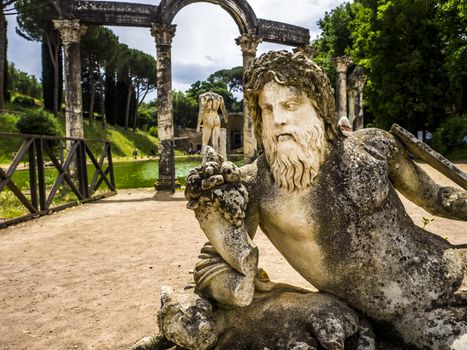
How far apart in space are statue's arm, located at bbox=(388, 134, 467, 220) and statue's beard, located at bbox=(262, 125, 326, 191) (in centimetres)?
37

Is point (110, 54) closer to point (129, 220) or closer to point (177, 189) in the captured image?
point (177, 189)

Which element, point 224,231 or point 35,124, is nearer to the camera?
point 224,231

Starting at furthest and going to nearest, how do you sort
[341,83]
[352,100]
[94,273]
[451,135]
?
[352,100] < [451,135] < [341,83] < [94,273]

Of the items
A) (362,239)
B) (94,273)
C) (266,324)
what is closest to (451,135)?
(94,273)

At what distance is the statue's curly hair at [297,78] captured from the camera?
A: 5.18 ft

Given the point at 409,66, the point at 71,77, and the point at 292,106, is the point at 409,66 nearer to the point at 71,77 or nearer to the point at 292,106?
the point at 71,77

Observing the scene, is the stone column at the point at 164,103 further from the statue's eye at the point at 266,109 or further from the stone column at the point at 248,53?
the statue's eye at the point at 266,109

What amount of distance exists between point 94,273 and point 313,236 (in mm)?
3467

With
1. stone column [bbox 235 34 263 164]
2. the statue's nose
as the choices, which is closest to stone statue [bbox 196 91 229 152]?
stone column [bbox 235 34 263 164]

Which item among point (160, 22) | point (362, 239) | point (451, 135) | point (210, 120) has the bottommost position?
point (362, 239)

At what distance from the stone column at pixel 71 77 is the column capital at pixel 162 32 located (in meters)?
2.56

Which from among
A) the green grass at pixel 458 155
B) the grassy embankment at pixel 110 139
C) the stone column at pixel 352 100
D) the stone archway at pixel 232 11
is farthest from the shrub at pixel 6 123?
the green grass at pixel 458 155

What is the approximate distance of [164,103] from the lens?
13.0m

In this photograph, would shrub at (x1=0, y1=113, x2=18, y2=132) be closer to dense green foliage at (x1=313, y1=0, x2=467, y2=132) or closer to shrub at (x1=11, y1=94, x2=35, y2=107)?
shrub at (x1=11, y1=94, x2=35, y2=107)
